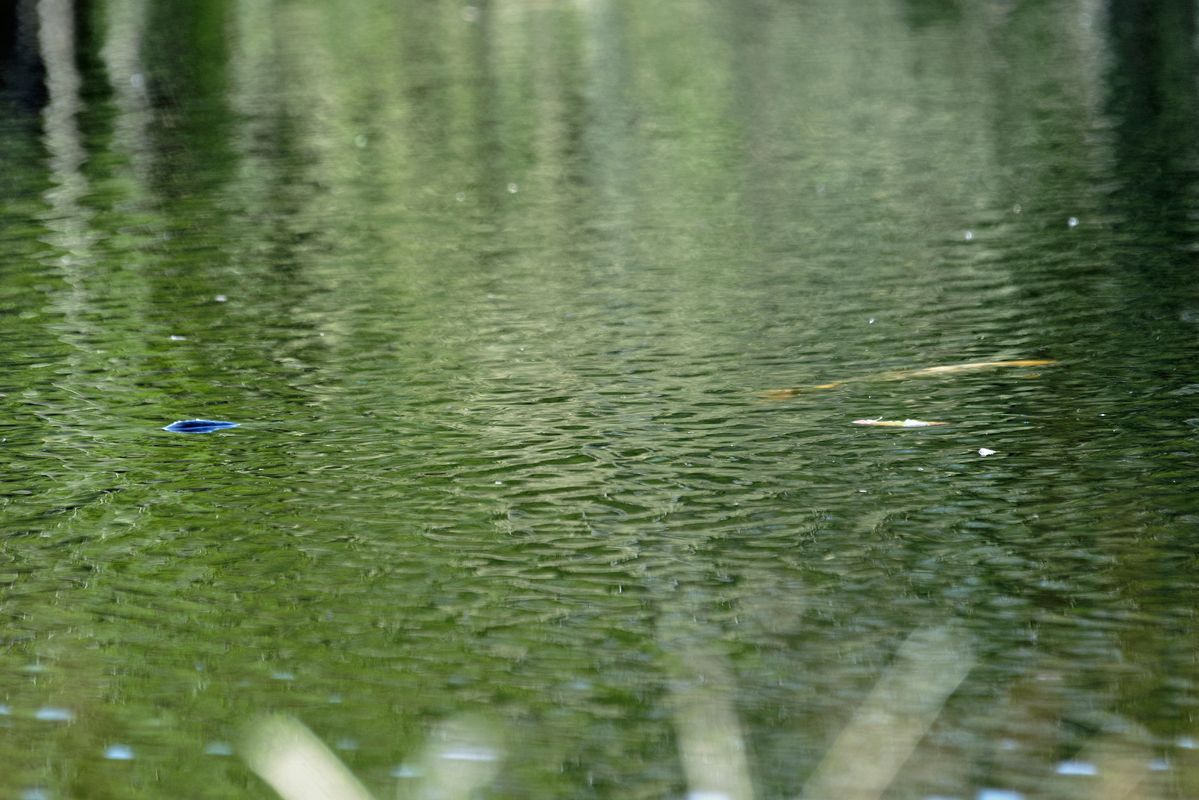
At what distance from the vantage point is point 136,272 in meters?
12.6

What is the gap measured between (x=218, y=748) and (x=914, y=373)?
4.69 meters

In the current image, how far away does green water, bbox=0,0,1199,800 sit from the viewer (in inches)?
205

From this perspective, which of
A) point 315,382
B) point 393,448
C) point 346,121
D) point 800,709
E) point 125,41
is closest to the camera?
point 800,709

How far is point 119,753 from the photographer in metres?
5.07

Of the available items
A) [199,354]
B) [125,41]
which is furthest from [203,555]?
[125,41]

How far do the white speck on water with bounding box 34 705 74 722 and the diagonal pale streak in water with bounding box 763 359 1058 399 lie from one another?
4.03 m

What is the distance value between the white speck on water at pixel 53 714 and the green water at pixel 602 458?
0.17 ft

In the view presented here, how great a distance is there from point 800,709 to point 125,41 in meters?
31.4

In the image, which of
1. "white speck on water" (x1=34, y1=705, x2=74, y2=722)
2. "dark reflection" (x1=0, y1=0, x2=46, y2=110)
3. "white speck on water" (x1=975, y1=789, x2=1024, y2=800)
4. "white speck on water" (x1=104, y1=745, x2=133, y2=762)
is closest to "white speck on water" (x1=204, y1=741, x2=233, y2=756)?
"white speck on water" (x1=104, y1=745, x2=133, y2=762)

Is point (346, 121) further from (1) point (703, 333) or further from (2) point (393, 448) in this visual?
(2) point (393, 448)

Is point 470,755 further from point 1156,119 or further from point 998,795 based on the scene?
point 1156,119

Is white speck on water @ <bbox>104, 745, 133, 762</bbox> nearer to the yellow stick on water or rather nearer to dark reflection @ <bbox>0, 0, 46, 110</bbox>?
the yellow stick on water

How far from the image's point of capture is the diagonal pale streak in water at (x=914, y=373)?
8680 mm

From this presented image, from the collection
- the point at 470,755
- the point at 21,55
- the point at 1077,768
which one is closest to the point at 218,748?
the point at 470,755
